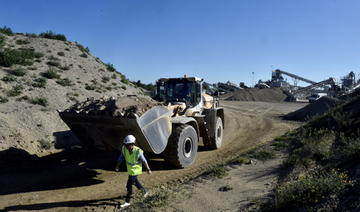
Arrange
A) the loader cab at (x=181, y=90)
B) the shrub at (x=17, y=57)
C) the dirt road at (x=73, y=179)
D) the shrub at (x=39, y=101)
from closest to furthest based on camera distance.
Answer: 1. the dirt road at (x=73, y=179)
2. the loader cab at (x=181, y=90)
3. the shrub at (x=39, y=101)
4. the shrub at (x=17, y=57)

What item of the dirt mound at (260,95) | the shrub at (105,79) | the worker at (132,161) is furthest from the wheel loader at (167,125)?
the dirt mound at (260,95)

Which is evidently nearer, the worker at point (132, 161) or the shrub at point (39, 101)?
the worker at point (132, 161)

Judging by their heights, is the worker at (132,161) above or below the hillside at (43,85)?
below

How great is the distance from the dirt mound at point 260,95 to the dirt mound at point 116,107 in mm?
40564

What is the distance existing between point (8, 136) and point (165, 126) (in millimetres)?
6197

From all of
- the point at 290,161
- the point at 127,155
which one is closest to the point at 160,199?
the point at 127,155

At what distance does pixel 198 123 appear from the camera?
1012cm

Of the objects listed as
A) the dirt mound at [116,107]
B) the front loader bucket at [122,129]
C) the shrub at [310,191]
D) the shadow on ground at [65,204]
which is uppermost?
the dirt mound at [116,107]

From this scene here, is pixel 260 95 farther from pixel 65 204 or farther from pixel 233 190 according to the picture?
pixel 65 204

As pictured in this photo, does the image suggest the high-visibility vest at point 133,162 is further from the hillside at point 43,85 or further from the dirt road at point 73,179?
the hillside at point 43,85

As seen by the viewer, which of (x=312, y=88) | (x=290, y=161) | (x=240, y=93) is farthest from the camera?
(x=312, y=88)

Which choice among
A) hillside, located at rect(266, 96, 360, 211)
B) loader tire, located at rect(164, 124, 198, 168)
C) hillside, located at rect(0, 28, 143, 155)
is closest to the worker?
loader tire, located at rect(164, 124, 198, 168)

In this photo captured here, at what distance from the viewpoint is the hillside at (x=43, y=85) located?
11242 mm

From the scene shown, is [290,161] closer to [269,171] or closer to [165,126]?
[269,171]
